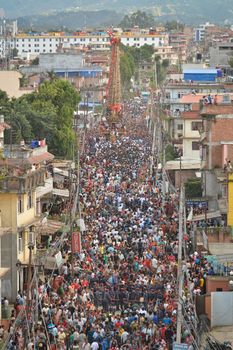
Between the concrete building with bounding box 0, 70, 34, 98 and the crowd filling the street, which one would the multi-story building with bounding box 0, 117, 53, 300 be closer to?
the crowd filling the street

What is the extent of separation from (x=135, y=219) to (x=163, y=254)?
6.99 metres

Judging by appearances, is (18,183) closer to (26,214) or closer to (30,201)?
(26,214)

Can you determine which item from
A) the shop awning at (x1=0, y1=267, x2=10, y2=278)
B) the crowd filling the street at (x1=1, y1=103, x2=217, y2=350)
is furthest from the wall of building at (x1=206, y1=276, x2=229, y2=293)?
the shop awning at (x1=0, y1=267, x2=10, y2=278)

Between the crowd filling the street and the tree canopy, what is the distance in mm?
7196

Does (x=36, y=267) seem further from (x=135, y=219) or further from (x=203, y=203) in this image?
(x=203, y=203)

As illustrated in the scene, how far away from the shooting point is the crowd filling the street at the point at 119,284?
97.8 ft

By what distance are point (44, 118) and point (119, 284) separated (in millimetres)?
31407

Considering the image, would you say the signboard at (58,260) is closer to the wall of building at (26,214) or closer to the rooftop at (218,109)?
the wall of building at (26,214)

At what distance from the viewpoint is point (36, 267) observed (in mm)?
33812

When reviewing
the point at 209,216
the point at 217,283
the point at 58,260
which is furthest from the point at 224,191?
the point at 217,283

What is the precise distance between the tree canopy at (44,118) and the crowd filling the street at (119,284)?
7196 millimetres

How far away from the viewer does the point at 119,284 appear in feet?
116

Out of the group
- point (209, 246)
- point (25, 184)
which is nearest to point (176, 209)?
point (209, 246)

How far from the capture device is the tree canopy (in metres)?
62.0
